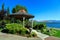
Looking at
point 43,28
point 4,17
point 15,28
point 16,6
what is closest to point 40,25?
point 43,28

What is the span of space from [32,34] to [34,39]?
1535mm

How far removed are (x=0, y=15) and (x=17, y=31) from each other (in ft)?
59.0

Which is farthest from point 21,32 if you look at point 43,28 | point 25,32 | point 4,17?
point 4,17

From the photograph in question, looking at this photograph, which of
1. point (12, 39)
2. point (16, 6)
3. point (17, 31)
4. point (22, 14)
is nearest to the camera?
point (12, 39)

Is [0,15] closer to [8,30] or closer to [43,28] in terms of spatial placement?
[43,28]

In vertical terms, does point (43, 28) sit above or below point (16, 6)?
below

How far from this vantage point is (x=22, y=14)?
2153 centimetres

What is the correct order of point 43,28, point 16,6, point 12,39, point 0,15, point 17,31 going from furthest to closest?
point 16,6 < point 0,15 < point 43,28 < point 17,31 < point 12,39

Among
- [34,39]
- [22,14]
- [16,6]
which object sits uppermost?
[16,6]

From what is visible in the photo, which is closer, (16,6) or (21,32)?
(21,32)

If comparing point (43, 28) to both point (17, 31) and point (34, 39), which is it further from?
point (34, 39)

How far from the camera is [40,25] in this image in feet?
87.1

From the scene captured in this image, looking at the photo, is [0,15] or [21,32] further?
[0,15]

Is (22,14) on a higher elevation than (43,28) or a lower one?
higher
